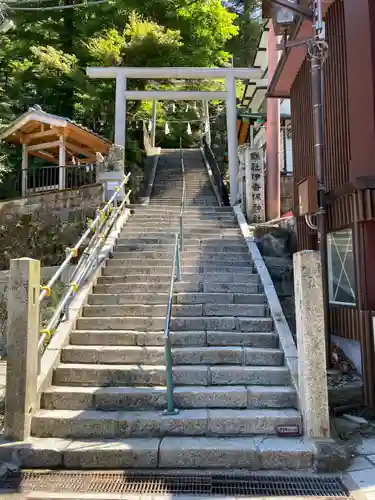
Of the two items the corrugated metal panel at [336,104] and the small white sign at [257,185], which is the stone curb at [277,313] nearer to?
the small white sign at [257,185]

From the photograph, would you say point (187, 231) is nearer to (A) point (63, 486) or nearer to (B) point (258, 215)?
(B) point (258, 215)

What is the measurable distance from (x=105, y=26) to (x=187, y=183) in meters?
A: 10.0

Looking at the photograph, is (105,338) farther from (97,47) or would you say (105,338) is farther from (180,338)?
(97,47)

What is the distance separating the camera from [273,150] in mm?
13211

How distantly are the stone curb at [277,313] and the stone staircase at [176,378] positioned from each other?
0.45ft

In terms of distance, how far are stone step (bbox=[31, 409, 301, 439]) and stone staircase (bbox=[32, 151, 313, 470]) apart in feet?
0.04

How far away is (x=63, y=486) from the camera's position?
4.02 metres

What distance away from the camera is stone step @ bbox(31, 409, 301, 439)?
4.74 m

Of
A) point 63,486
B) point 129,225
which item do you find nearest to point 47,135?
point 129,225

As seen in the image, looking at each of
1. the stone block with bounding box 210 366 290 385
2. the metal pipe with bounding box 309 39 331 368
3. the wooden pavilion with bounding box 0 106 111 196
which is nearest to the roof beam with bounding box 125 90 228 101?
the wooden pavilion with bounding box 0 106 111 196

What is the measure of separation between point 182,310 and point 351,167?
144 inches

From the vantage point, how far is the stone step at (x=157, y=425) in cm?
474

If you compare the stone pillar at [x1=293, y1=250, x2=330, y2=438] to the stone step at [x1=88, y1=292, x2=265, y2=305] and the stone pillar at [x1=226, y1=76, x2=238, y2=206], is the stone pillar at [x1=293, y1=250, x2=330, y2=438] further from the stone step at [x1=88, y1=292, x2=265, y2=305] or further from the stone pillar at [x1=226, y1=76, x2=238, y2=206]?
the stone pillar at [x1=226, y1=76, x2=238, y2=206]

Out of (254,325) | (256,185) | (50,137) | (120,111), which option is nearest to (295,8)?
(254,325)
